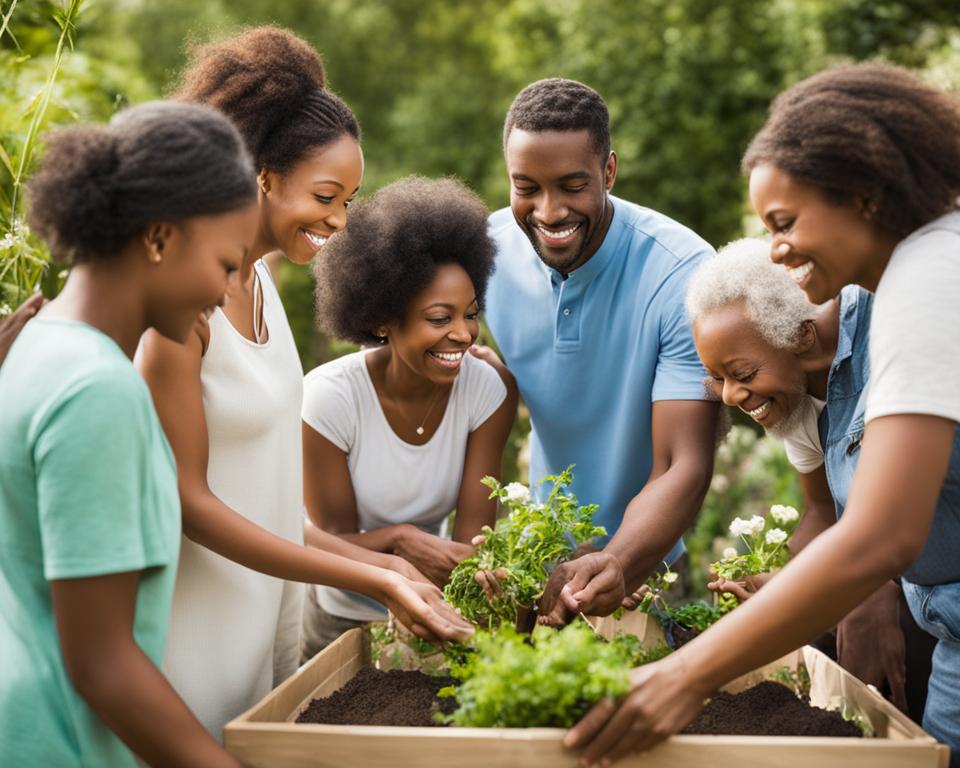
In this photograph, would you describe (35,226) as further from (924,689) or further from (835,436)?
(924,689)

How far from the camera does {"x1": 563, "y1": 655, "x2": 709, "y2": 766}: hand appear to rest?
2018mm

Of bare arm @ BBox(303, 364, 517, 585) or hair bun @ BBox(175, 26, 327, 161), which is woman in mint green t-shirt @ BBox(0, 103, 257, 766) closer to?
hair bun @ BBox(175, 26, 327, 161)

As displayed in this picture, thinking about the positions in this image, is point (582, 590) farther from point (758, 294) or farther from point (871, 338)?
point (871, 338)

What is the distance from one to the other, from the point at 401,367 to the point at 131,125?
1645 millimetres

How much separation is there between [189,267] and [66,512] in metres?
0.49

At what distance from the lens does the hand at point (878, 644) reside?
2.76 m

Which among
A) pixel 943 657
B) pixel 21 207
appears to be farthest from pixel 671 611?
pixel 21 207

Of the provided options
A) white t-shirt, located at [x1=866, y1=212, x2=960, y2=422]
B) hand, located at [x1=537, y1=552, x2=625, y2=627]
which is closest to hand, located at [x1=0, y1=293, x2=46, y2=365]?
hand, located at [x1=537, y1=552, x2=625, y2=627]

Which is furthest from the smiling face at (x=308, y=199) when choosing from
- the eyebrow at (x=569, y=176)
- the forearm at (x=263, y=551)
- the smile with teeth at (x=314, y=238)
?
the forearm at (x=263, y=551)

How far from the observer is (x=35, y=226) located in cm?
196

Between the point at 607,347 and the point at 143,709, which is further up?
the point at 607,347

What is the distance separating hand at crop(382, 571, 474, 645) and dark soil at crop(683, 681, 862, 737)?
0.58 m

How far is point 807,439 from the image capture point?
2750 mm

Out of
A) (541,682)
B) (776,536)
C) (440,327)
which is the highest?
(440,327)
